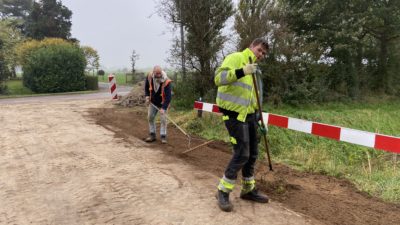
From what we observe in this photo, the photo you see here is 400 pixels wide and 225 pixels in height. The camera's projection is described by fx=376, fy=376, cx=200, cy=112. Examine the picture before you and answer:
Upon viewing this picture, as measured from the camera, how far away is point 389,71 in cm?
2033

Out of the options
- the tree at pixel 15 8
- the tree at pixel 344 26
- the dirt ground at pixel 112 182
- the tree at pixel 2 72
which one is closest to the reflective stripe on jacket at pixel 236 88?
the dirt ground at pixel 112 182

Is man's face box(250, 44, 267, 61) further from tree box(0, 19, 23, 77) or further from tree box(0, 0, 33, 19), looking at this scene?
tree box(0, 0, 33, 19)

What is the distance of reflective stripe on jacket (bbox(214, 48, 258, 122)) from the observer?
467 cm

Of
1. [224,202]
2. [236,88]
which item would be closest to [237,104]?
[236,88]

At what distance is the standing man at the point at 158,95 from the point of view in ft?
29.0

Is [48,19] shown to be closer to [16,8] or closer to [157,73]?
[16,8]

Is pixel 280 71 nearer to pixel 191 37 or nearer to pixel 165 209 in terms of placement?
pixel 191 37

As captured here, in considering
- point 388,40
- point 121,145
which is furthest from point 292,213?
point 388,40

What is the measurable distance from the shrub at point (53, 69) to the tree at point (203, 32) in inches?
733

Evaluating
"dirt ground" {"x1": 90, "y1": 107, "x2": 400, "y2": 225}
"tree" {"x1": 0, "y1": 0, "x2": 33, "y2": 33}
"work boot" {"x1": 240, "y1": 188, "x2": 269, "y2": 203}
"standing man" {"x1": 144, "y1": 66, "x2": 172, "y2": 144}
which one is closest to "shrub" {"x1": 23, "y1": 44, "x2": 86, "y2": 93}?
"standing man" {"x1": 144, "y1": 66, "x2": 172, "y2": 144}

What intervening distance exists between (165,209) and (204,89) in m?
9.54

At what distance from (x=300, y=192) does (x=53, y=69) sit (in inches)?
1097

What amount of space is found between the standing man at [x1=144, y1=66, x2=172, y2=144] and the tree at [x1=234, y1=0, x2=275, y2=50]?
575 centimetres

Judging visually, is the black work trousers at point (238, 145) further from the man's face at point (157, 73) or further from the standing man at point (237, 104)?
the man's face at point (157, 73)
